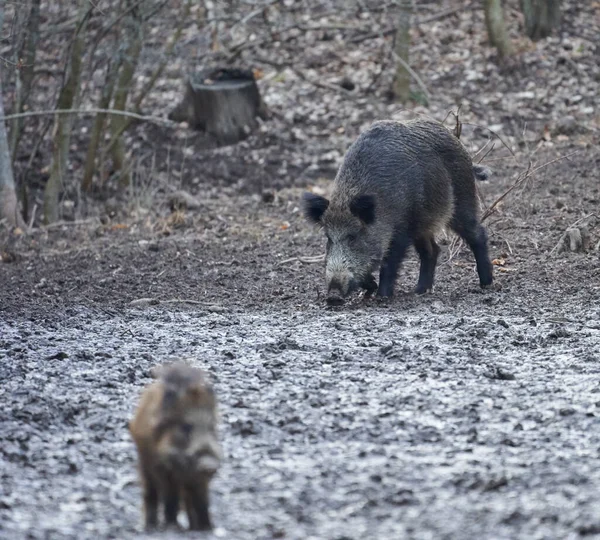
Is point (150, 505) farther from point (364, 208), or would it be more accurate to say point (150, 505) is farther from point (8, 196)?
point (8, 196)

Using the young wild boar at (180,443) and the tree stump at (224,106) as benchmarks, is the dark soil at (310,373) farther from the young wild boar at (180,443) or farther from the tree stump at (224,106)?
the tree stump at (224,106)

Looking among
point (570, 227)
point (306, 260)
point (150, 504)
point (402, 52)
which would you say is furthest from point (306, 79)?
point (150, 504)

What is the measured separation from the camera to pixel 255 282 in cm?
888

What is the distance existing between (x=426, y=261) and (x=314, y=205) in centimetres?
107

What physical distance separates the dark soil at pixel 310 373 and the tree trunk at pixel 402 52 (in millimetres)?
3983

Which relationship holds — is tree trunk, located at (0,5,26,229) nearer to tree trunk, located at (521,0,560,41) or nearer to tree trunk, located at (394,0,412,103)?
tree trunk, located at (394,0,412,103)

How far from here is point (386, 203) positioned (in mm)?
8102

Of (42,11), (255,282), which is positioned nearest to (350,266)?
(255,282)

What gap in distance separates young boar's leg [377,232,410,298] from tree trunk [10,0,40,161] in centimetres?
550

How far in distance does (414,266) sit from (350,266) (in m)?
1.68

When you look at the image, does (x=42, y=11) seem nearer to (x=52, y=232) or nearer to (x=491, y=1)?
(x=52, y=232)

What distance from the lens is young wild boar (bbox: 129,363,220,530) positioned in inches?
127

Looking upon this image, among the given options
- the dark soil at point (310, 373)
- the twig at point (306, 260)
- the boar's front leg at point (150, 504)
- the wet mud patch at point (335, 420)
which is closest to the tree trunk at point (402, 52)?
the dark soil at point (310, 373)

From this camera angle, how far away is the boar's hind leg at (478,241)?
8320 mm
